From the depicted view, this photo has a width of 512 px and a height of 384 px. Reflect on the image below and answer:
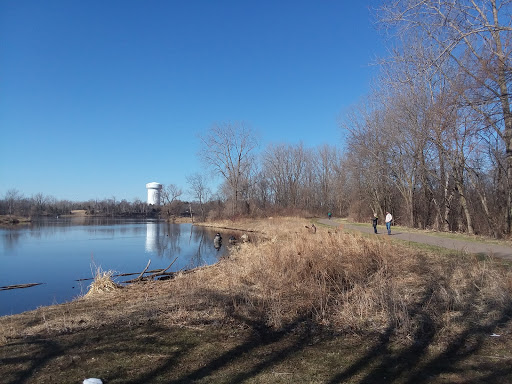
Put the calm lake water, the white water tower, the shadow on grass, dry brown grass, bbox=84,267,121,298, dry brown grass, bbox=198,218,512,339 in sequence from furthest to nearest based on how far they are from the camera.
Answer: the white water tower, the calm lake water, dry brown grass, bbox=84,267,121,298, dry brown grass, bbox=198,218,512,339, the shadow on grass

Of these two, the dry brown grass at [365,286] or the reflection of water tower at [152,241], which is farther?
the reflection of water tower at [152,241]

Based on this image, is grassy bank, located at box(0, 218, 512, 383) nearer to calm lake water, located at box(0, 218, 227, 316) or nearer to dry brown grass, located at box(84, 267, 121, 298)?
dry brown grass, located at box(84, 267, 121, 298)

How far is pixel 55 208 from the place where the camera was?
4313 inches

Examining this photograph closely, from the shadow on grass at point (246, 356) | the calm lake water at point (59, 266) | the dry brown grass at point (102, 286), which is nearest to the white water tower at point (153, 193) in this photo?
the calm lake water at point (59, 266)

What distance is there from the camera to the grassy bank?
4.16 m

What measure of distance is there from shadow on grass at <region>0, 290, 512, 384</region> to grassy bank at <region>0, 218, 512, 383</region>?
0.02m

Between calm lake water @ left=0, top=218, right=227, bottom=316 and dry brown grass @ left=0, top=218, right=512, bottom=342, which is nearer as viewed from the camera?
dry brown grass @ left=0, top=218, right=512, bottom=342

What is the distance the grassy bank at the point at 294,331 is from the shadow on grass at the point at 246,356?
16 mm

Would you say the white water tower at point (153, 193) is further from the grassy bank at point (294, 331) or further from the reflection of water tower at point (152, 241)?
the grassy bank at point (294, 331)

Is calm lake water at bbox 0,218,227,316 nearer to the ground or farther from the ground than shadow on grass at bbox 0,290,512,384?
nearer to the ground

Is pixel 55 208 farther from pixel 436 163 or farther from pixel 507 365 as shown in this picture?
pixel 507 365

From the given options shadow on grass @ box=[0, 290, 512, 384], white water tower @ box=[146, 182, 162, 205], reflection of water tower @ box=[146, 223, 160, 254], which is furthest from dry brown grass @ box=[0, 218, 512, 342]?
white water tower @ box=[146, 182, 162, 205]

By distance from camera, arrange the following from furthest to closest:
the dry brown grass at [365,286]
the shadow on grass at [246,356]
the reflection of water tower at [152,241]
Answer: the reflection of water tower at [152,241] → the dry brown grass at [365,286] → the shadow on grass at [246,356]

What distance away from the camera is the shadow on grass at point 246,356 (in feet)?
13.2
